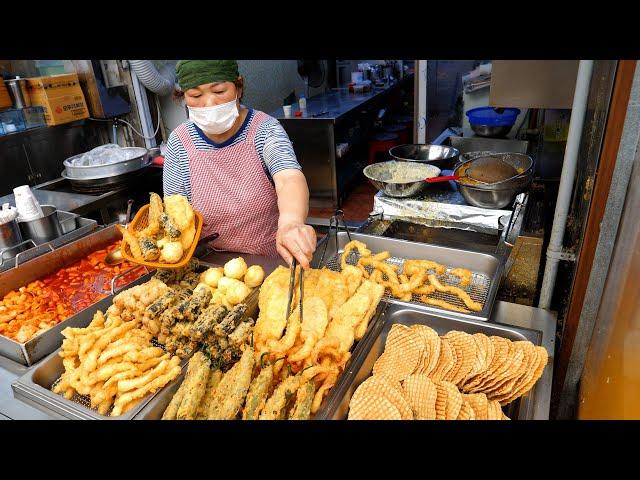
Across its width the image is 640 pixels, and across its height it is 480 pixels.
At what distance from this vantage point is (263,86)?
8.13 m

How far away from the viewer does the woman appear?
7.91 ft

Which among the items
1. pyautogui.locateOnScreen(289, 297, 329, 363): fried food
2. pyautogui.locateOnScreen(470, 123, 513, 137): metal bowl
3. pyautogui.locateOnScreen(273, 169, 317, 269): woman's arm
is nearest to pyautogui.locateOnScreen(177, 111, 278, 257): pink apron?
pyautogui.locateOnScreen(273, 169, 317, 269): woman's arm

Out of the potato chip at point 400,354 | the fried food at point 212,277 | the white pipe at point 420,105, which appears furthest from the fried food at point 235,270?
the white pipe at point 420,105

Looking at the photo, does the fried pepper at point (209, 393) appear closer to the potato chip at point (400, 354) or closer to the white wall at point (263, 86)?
the potato chip at point (400, 354)

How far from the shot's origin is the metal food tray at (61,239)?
258 cm

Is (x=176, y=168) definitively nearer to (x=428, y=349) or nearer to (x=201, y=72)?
(x=201, y=72)

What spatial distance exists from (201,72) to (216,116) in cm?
28

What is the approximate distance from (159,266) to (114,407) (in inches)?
25.1

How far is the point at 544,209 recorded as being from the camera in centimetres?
291

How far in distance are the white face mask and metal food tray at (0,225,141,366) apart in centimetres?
92

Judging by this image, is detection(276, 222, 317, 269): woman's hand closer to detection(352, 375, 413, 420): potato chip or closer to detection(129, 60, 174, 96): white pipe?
detection(352, 375, 413, 420): potato chip

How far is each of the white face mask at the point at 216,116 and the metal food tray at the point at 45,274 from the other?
3.03ft
